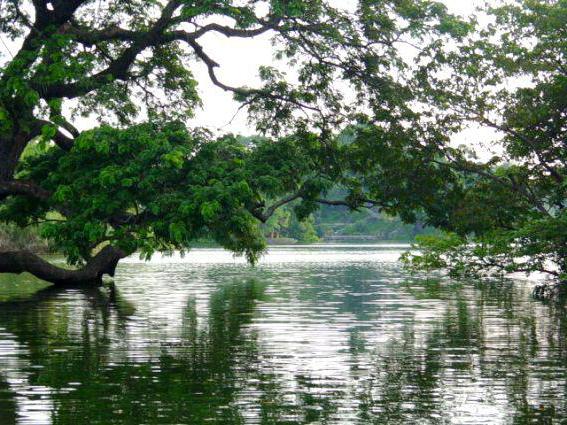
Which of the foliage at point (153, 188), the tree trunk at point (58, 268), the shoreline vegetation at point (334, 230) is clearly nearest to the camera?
the foliage at point (153, 188)

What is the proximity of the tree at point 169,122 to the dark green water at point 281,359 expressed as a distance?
2861 millimetres

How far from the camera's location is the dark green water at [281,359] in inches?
559

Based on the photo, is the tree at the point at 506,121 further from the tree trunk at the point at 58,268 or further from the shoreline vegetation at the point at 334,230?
the shoreline vegetation at the point at 334,230

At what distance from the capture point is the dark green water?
46.6 ft

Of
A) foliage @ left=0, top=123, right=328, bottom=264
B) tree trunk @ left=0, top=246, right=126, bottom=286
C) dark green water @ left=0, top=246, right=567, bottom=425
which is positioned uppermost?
foliage @ left=0, top=123, right=328, bottom=264

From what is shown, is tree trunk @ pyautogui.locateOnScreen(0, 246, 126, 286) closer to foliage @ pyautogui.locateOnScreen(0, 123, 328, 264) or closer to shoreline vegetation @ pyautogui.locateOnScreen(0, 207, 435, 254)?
foliage @ pyautogui.locateOnScreen(0, 123, 328, 264)

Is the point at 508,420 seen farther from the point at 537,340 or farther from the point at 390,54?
the point at 390,54

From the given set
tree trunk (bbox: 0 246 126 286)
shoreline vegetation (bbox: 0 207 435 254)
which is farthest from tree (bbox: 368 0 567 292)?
shoreline vegetation (bbox: 0 207 435 254)

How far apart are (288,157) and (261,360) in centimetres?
1641

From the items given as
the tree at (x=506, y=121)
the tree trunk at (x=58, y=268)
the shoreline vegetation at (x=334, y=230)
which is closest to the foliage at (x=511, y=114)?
the tree at (x=506, y=121)

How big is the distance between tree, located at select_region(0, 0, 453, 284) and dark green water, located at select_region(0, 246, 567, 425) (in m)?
2.86

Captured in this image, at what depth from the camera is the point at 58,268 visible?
1716 inches

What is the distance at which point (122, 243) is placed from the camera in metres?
30.7

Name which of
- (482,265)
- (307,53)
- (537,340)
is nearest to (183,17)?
(307,53)
